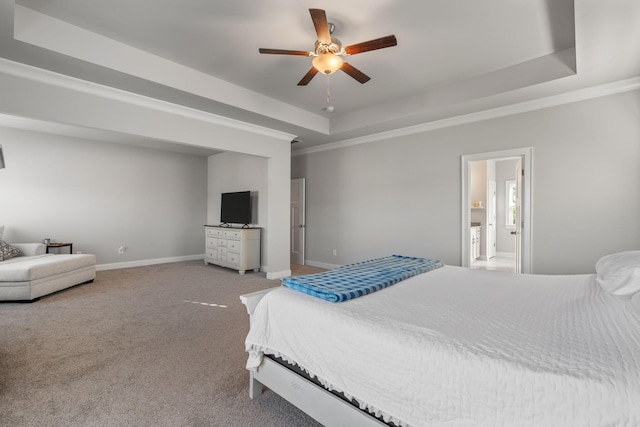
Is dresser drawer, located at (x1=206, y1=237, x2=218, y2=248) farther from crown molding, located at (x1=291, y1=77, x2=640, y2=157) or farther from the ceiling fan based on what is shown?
the ceiling fan

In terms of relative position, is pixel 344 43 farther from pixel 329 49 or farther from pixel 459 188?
pixel 459 188

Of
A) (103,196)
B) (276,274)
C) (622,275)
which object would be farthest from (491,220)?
(103,196)

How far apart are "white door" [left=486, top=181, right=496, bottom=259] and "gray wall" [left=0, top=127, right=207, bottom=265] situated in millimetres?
6888

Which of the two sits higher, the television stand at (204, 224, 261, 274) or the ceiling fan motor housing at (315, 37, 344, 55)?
the ceiling fan motor housing at (315, 37, 344, 55)

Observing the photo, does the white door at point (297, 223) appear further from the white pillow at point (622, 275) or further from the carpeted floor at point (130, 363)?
the white pillow at point (622, 275)

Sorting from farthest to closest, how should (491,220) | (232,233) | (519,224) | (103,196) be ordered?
(491,220), (103,196), (232,233), (519,224)

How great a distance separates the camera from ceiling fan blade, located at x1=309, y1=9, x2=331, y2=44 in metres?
2.07

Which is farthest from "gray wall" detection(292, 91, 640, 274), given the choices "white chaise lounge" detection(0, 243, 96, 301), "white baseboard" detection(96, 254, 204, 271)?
"white chaise lounge" detection(0, 243, 96, 301)

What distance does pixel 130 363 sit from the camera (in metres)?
2.25

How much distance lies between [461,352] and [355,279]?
0.95 metres

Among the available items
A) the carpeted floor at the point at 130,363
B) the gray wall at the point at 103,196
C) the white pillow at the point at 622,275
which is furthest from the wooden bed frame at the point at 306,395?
the gray wall at the point at 103,196

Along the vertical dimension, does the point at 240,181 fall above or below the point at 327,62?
below

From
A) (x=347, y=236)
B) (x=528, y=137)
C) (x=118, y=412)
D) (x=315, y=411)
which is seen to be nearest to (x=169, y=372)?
(x=118, y=412)

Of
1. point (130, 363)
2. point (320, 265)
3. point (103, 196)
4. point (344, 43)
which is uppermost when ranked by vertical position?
point (344, 43)
